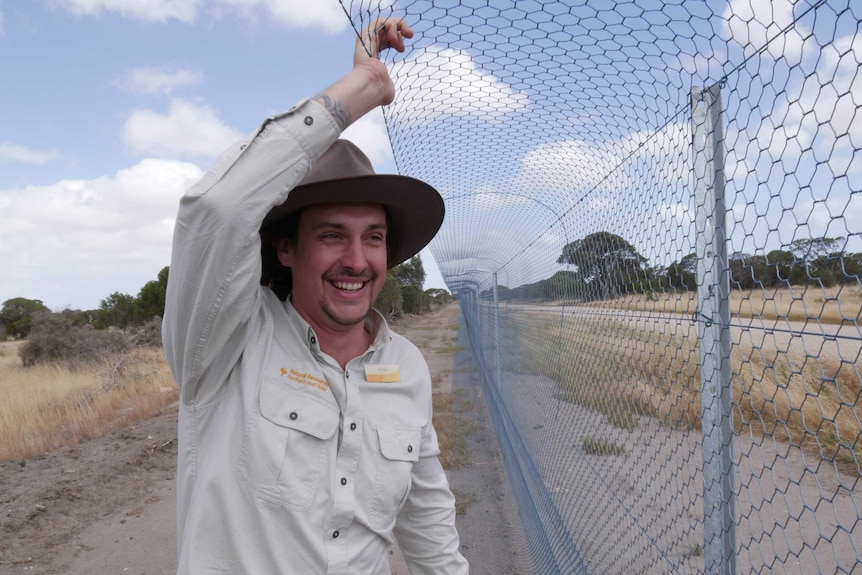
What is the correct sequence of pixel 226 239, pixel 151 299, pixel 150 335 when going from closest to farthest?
pixel 226 239 → pixel 150 335 → pixel 151 299

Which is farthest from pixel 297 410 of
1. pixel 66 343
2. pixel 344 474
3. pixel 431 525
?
pixel 66 343

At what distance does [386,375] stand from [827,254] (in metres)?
1.16

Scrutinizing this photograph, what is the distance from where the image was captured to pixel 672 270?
6.34 ft

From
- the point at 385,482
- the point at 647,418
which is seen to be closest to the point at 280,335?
the point at 385,482

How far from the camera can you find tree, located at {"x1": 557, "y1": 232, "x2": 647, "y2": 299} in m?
2.39

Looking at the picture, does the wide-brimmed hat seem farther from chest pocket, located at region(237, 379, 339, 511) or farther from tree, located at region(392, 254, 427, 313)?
tree, located at region(392, 254, 427, 313)

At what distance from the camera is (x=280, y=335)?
1761 mm

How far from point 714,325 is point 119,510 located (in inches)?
225

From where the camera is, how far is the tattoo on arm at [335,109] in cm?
155

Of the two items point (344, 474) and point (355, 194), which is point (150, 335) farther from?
point (344, 474)

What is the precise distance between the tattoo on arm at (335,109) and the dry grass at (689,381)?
107 cm

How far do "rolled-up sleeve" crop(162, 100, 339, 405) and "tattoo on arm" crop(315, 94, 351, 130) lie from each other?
22 mm

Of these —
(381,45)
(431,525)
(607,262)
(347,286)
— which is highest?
(381,45)

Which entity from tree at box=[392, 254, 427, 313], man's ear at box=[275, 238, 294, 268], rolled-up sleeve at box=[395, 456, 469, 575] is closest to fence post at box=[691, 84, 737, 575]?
rolled-up sleeve at box=[395, 456, 469, 575]
